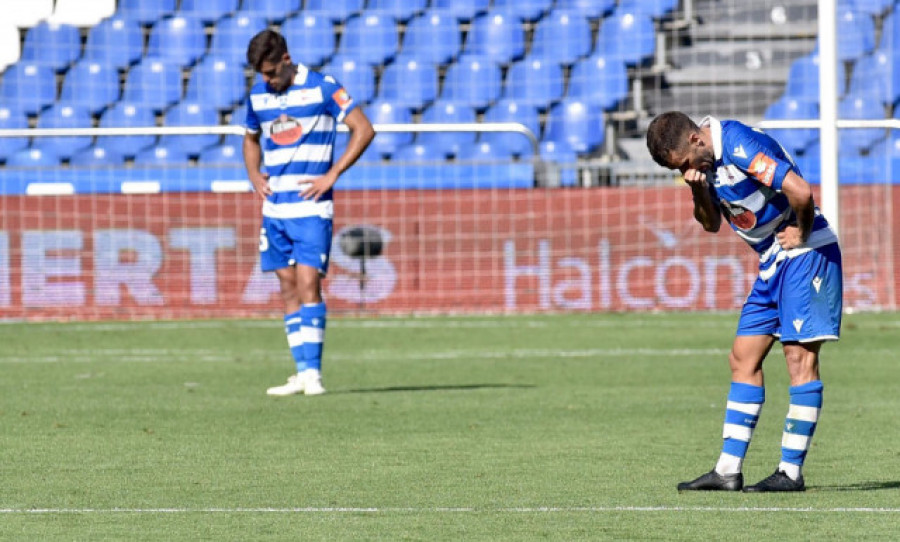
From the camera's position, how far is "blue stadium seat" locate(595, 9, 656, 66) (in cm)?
1975

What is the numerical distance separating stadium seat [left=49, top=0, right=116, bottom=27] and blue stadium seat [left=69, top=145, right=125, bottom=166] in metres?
2.74

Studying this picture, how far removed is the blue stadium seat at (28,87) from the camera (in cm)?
2041

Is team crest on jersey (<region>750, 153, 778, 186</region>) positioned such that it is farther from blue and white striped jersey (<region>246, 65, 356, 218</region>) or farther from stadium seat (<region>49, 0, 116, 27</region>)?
stadium seat (<region>49, 0, 116, 27</region>)

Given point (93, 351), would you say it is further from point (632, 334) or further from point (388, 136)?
point (388, 136)

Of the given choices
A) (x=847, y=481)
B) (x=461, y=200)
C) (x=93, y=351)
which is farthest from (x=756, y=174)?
(x=461, y=200)

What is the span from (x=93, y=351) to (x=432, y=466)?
6803mm

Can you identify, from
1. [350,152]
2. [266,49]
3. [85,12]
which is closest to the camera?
[266,49]

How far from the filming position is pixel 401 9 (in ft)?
68.2

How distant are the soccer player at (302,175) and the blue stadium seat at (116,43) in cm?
1205

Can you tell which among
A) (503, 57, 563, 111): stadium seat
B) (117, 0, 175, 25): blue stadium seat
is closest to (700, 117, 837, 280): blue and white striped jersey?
(503, 57, 563, 111): stadium seat

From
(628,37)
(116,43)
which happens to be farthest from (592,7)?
(116,43)

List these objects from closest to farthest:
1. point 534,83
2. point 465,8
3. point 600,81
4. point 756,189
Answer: point 756,189, point 600,81, point 534,83, point 465,8

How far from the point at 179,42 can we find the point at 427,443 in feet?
47.8

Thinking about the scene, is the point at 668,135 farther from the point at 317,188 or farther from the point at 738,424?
the point at 317,188
